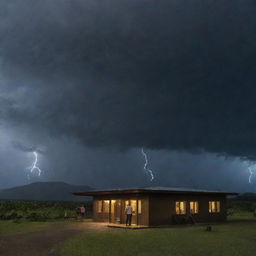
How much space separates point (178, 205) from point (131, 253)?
18.0 metres

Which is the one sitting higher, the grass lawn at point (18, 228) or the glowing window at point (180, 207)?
the glowing window at point (180, 207)

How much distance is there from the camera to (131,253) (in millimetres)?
16203

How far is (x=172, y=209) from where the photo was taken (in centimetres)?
3281

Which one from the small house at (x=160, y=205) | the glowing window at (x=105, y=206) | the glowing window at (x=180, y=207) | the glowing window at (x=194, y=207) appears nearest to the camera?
the small house at (x=160, y=205)

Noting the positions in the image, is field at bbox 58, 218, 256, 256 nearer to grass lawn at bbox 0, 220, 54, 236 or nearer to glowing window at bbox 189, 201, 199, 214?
grass lawn at bbox 0, 220, 54, 236

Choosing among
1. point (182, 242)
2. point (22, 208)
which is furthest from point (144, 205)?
point (22, 208)

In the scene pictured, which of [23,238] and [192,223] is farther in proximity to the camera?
[192,223]

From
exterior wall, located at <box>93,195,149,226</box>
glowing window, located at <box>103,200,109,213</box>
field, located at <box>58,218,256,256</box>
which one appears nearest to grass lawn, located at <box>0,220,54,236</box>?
exterior wall, located at <box>93,195,149,226</box>

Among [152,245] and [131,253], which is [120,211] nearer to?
[152,245]

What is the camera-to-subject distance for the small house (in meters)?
31.4

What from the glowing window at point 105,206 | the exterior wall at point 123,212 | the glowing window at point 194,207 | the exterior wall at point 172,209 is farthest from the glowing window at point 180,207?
the glowing window at point 105,206

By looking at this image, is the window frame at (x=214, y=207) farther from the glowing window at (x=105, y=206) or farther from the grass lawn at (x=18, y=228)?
the grass lawn at (x=18, y=228)

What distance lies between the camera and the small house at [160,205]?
3139 centimetres

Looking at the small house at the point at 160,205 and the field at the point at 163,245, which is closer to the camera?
the field at the point at 163,245
